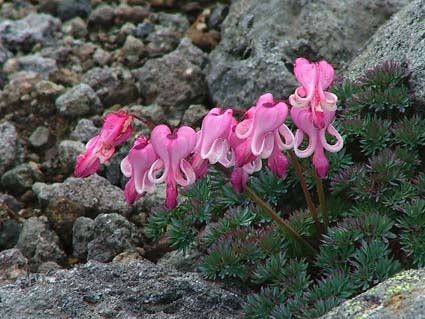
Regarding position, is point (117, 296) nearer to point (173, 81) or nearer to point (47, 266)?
point (47, 266)

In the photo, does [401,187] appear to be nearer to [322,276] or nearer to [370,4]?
[322,276]

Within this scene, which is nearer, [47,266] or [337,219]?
[337,219]

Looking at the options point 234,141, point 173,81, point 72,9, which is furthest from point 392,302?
point 72,9

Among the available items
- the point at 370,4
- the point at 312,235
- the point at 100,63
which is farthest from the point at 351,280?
the point at 100,63

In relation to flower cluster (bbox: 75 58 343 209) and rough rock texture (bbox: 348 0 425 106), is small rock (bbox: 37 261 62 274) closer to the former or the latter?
flower cluster (bbox: 75 58 343 209)

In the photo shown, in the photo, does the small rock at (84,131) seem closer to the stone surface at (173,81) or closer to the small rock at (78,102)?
the small rock at (78,102)

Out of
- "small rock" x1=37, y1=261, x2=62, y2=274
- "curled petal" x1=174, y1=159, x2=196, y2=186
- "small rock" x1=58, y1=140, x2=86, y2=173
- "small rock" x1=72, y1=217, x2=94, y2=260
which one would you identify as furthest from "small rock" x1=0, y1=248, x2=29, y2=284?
"curled petal" x1=174, y1=159, x2=196, y2=186
